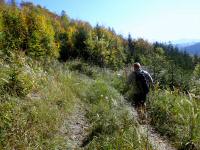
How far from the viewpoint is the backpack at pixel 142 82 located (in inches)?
455

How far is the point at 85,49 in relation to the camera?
59.4 meters

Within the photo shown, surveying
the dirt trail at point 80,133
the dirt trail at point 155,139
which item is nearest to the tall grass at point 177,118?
the dirt trail at point 155,139

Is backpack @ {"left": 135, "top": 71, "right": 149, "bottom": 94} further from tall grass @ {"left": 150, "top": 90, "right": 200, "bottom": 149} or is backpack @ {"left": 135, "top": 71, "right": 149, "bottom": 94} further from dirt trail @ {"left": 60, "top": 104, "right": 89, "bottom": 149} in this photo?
dirt trail @ {"left": 60, "top": 104, "right": 89, "bottom": 149}

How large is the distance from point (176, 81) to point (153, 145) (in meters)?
13.8

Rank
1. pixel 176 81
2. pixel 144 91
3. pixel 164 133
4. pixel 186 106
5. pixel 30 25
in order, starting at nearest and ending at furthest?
pixel 164 133 < pixel 186 106 < pixel 144 91 < pixel 176 81 < pixel 30 25

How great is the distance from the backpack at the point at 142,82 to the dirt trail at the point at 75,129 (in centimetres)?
221

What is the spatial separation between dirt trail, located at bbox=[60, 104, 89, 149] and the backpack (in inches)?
86.9

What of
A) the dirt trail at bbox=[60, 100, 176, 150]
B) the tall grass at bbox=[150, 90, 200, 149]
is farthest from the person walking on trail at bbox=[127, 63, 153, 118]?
the dirt trail at bbox=[60, 100, 176, 150]

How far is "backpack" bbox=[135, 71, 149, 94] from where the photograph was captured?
11.6 meters

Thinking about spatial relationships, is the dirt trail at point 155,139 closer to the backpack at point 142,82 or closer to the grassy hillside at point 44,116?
the grassy hillside at point 44,116

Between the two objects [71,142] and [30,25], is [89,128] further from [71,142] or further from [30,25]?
[30,25]

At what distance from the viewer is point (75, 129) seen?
29.8 feet

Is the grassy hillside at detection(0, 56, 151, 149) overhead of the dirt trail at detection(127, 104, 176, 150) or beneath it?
overhead

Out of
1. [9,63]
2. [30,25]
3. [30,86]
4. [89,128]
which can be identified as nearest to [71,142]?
[89,128]
